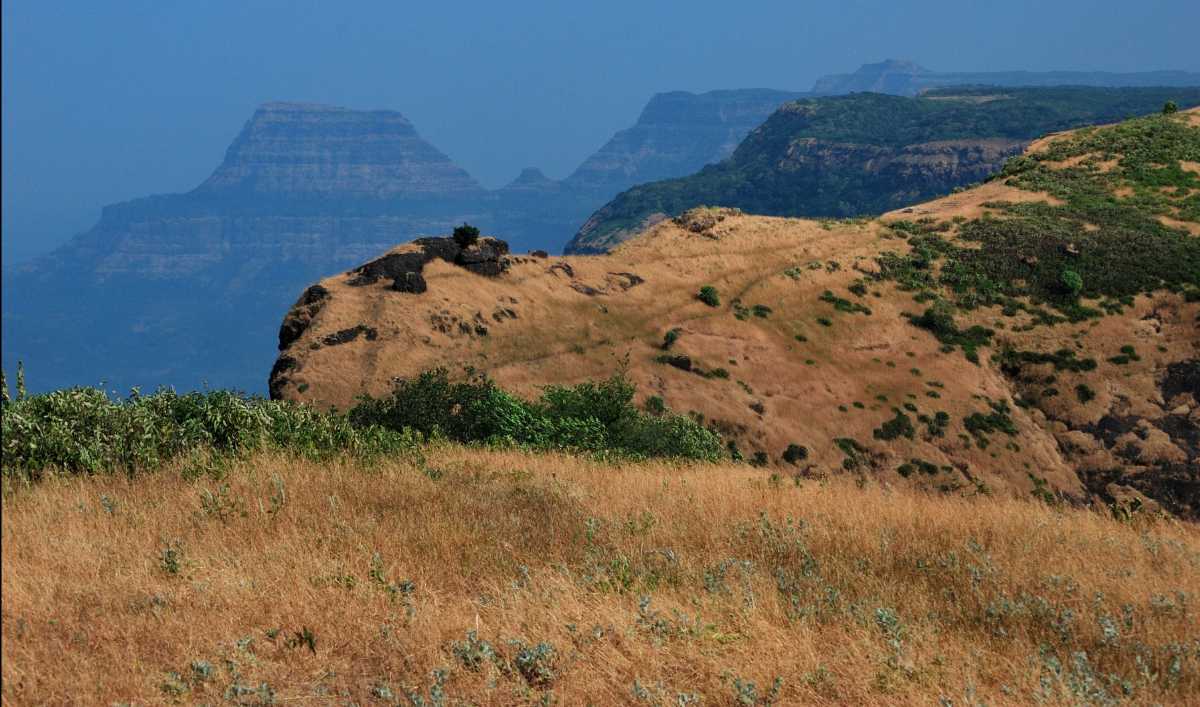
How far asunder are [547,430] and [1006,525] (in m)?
13.0

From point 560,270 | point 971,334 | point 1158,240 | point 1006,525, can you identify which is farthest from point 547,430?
point 1158,240

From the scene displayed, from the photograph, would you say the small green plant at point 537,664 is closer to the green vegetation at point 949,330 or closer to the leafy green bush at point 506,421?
the leafy green bush at point 506,421

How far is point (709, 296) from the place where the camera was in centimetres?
5441

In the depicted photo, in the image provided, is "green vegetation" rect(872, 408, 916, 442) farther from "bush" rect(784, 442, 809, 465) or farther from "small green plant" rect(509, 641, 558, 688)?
"small green plant" rect(509, 641, 558, 688)

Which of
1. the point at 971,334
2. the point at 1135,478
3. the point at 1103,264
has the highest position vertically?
the point at 1103,264

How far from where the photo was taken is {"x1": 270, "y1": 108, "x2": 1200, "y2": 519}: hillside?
41.4 metres

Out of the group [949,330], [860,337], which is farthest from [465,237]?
[949,330]

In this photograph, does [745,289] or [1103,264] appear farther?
[1103,264]

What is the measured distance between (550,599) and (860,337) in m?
49.4

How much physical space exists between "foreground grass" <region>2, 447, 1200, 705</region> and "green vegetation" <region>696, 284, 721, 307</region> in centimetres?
4294

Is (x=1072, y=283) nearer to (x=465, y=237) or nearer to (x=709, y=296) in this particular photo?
(x=709, y=296)

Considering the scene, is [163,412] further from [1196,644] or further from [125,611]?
[1196,644]

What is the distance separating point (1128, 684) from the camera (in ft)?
21.9

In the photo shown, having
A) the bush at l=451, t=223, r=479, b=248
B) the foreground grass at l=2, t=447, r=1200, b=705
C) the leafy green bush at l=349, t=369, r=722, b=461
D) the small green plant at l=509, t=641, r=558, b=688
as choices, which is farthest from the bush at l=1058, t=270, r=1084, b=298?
the small green plant at l=509, t=641, r=558, b=688
